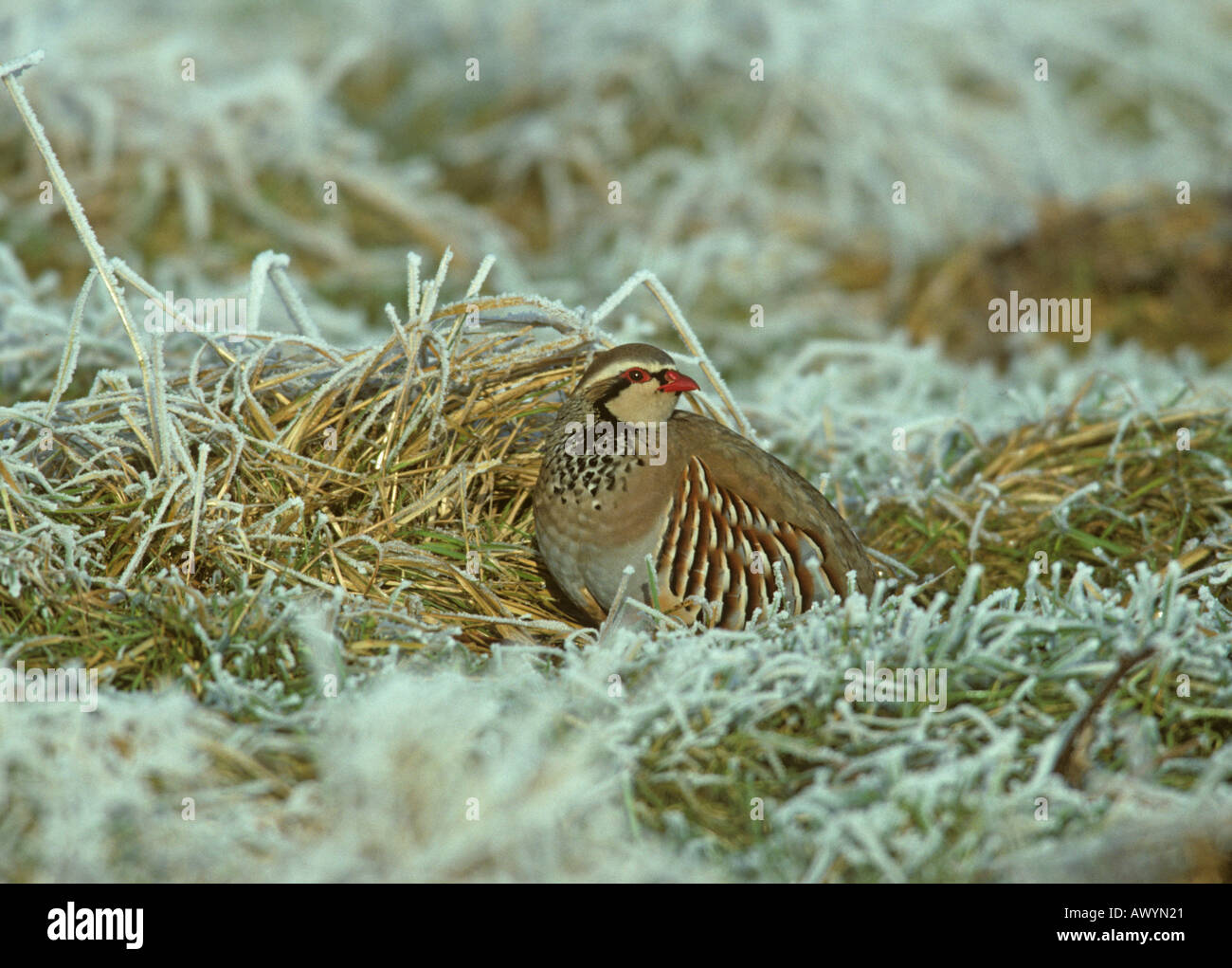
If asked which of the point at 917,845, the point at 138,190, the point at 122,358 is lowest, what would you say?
the point at 917,845

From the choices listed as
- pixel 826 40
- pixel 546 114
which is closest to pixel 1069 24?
pixel 826 40

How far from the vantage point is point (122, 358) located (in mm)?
4648

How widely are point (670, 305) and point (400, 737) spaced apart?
5.89 feet

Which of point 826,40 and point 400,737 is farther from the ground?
point 826,40

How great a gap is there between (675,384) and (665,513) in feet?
1.14

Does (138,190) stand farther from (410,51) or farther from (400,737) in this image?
(400,737)
